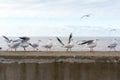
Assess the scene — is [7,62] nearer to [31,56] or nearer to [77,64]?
[31,56]

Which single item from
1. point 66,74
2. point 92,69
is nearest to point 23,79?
point 66,74

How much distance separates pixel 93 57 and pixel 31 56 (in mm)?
1185

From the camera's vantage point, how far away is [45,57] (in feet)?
24.8

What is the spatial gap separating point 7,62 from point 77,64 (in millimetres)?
1331

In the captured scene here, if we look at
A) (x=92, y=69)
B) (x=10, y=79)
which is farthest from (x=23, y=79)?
(x=92, y=69)

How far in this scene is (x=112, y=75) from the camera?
23.6 feet

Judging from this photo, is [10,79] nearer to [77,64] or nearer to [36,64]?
[36,64]

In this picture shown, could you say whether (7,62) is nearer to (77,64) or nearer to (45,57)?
(45,57)

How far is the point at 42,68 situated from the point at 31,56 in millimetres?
361

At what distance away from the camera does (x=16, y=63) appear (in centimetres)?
746

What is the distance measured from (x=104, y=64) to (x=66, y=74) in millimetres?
729

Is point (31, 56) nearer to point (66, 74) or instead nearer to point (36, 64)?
point (36, 64)

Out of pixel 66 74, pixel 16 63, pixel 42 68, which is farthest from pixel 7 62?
pixel 66 74

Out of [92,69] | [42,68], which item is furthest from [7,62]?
[92,69]
